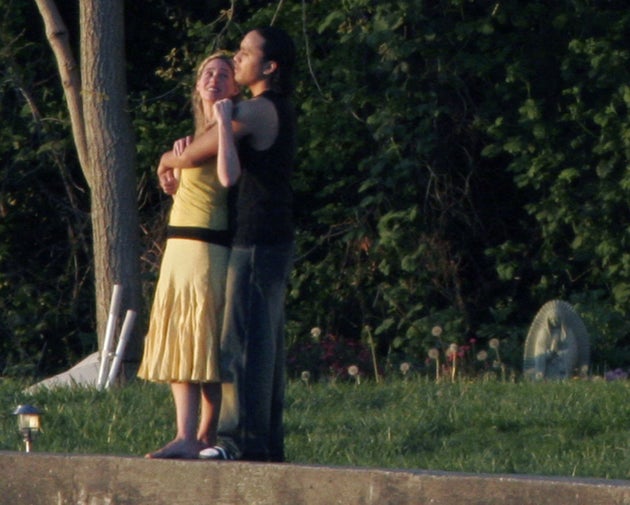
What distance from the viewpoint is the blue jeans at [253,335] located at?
5.71 meters

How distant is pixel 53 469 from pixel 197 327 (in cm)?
78

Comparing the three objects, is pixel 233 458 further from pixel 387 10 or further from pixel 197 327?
pixel 387 10

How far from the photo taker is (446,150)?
13820 millimetres

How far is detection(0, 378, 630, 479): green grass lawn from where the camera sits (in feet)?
23.3

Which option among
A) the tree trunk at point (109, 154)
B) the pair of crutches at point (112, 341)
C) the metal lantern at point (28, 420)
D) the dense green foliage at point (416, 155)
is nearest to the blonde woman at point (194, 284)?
the metal lantern at point (28, 420)

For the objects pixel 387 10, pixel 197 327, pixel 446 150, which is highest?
pixel 387 10

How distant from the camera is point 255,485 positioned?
17.7 feet

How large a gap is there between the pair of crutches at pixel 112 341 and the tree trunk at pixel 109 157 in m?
0.11

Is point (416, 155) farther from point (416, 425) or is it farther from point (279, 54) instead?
point (279, 54)

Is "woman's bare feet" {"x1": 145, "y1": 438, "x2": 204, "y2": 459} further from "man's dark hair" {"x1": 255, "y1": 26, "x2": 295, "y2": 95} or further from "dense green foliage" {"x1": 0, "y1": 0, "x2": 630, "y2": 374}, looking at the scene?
"dense green foliage" {"x1": 0, "y1": 0, "x2": 630, "y2": 374}

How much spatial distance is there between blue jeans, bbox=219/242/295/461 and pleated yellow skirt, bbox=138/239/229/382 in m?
0.05

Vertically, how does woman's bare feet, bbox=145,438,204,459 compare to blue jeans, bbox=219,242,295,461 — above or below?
below

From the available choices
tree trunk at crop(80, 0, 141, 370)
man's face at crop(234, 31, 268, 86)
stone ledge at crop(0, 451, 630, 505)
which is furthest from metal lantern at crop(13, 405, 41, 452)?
tree trunk at crop(80, 0, 141, 370)

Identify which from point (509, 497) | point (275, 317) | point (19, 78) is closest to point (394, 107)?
point (19, 78)
